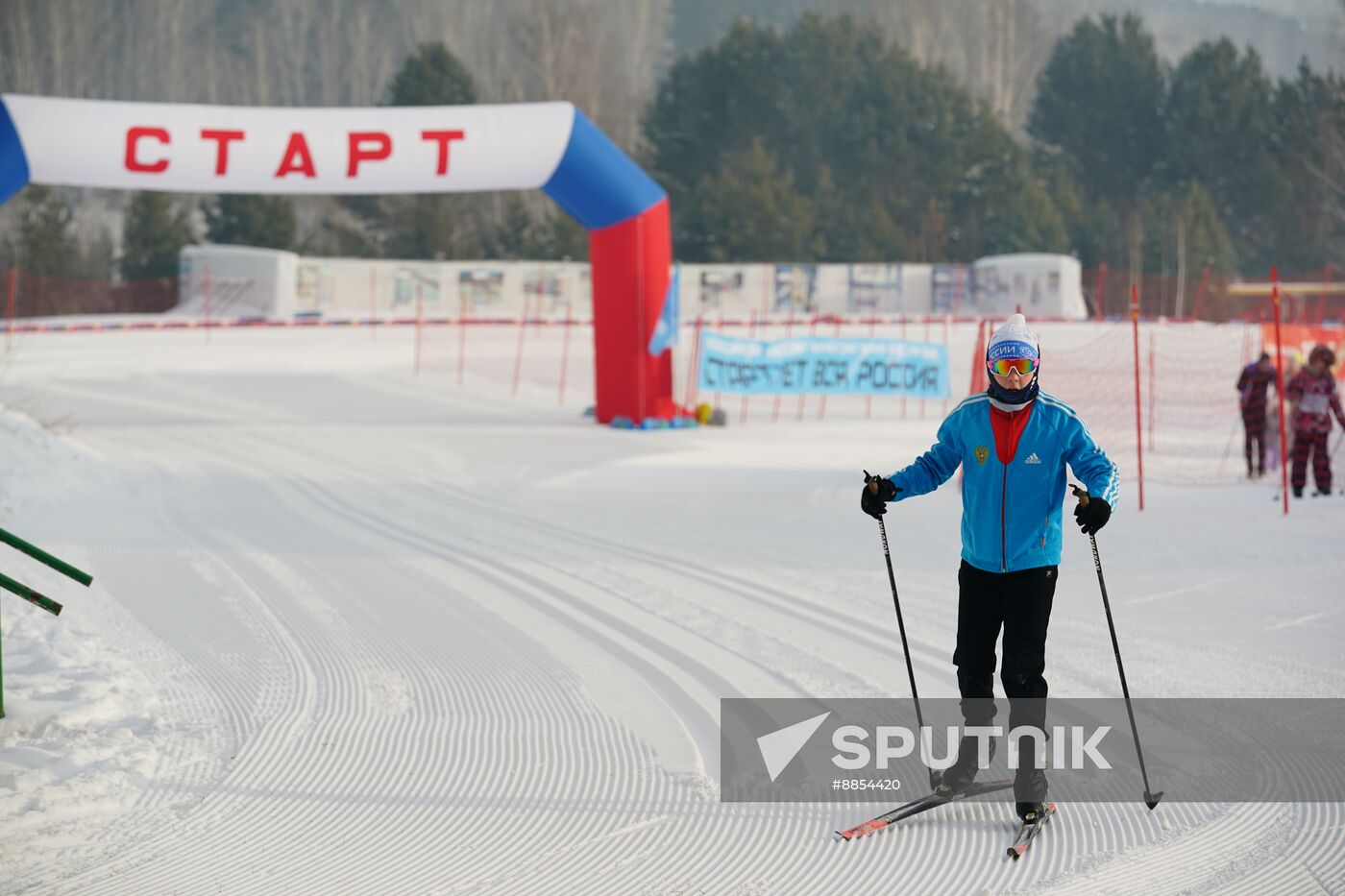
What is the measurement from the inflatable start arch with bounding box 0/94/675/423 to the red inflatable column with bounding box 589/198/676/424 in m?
0.02

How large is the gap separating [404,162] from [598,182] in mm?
2289

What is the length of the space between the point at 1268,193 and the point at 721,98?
2094 centimetres

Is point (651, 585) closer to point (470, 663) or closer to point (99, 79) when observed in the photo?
point (470, 663)

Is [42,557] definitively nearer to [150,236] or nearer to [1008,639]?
[1008,639]

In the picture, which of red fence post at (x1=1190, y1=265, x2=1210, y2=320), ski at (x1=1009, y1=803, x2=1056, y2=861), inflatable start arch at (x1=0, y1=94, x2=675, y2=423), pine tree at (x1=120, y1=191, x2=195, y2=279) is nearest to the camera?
ski at (x1=1009, y1=803, x2=1056, y2=861)

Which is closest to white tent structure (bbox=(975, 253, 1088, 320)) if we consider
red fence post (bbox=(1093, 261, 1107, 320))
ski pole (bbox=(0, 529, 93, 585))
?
red fence post (bbox=(1093, 261, 1107, 320))

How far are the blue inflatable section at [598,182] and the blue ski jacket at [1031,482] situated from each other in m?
12.3

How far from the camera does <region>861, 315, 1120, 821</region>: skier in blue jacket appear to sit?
409 cm

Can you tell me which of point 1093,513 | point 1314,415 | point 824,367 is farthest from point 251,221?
point 1093,513

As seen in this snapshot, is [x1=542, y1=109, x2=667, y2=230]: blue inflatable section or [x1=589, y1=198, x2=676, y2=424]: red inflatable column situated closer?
[x1=542, y1=109, x2=667, y2=230]: blue inflatable section

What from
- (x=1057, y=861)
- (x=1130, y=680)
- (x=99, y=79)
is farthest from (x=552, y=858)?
(x=99, y=79)

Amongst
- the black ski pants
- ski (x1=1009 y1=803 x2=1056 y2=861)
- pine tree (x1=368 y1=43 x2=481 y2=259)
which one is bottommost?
ski (x1=1009 y1=803 x2=1056 y2=861)

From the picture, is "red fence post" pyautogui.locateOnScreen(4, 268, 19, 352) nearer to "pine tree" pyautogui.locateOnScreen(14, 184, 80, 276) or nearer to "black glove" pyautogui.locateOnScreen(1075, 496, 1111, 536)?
"pine tree" pyautogui.locateOnScreen(14, 184, 80, 276)

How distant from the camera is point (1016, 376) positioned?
405cm
